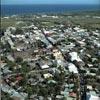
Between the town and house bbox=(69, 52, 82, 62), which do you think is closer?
the town

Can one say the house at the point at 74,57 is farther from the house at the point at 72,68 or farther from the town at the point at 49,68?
the house at the point at 72,68

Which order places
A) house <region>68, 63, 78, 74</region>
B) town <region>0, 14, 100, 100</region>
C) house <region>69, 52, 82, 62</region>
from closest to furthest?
town <region>0, 14, 100, 100</region>
house <region>68, 63, 78, 74</region>
house <region>69, 52, 82, 62</region>

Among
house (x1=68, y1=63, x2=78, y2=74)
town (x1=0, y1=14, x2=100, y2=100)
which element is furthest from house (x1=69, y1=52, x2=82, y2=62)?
house (x1=68, y1=63, x2=78, y2=74)

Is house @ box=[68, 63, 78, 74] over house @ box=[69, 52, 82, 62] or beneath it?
over

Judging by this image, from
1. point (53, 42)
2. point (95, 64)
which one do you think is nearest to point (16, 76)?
point (95, 64)

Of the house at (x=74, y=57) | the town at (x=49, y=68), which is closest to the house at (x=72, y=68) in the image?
the town at (x=49, y=68)

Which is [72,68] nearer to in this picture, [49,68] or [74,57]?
[49,68]

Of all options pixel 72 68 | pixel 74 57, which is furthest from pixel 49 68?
pixel 74 57

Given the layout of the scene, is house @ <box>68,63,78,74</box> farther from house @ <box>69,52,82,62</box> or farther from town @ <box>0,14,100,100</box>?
house @ <box>69,52,82,62</box>

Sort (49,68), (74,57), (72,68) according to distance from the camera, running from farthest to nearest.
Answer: (74,57) < (49,68) < (72,68)
